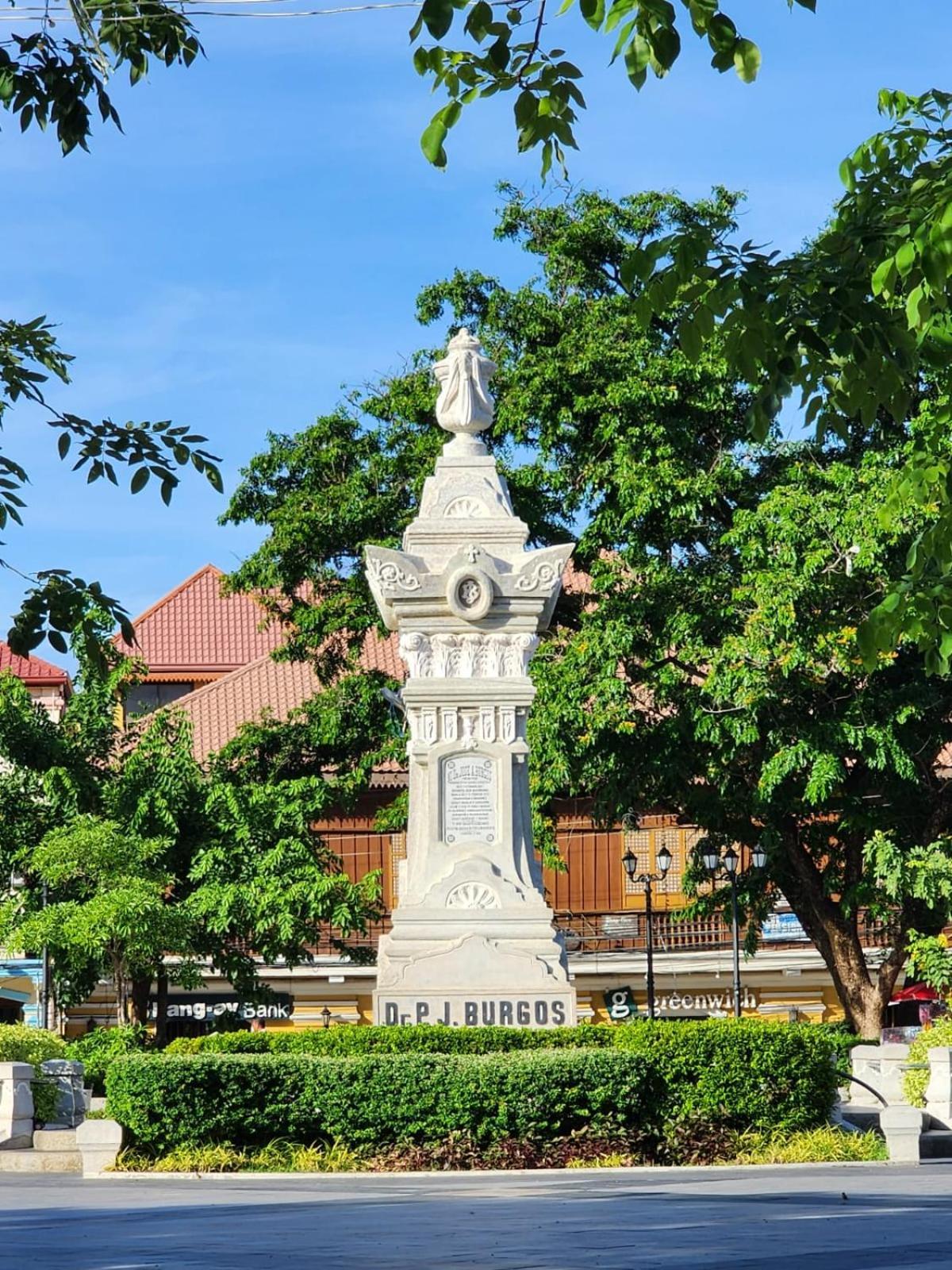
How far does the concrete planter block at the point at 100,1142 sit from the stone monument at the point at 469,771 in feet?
15.7

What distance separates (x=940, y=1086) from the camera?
781 inches

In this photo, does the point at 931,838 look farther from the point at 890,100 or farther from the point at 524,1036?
the point at 890,100

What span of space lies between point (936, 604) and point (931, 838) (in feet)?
74.4

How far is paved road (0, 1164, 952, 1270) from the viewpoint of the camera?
7590 mm

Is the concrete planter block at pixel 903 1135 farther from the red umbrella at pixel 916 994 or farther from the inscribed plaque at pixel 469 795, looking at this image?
the red umbrella at pixel 916 994

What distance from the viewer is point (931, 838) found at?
29797 millimetres

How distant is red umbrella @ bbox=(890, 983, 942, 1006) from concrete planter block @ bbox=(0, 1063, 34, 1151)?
21.7 meters

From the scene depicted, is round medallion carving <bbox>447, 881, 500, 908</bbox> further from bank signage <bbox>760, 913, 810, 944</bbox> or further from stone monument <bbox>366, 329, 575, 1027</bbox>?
bank signage <bbox>760, 913, 810, 944</bbox>

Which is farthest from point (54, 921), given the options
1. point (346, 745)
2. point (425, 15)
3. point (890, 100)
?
point (425, 15)

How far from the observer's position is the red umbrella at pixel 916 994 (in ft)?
122

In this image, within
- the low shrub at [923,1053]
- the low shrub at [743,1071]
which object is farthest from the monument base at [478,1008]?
the low shrub at [923,1053]

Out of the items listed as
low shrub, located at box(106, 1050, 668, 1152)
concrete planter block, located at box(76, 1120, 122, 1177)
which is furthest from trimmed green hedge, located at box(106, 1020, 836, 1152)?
concrete planter block, located at box(76, 1120, 122, 1177)

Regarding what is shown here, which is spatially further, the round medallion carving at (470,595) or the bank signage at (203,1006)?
the bank signage at (203,1006)

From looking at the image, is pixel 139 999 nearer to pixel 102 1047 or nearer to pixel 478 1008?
pixel 102 1047
